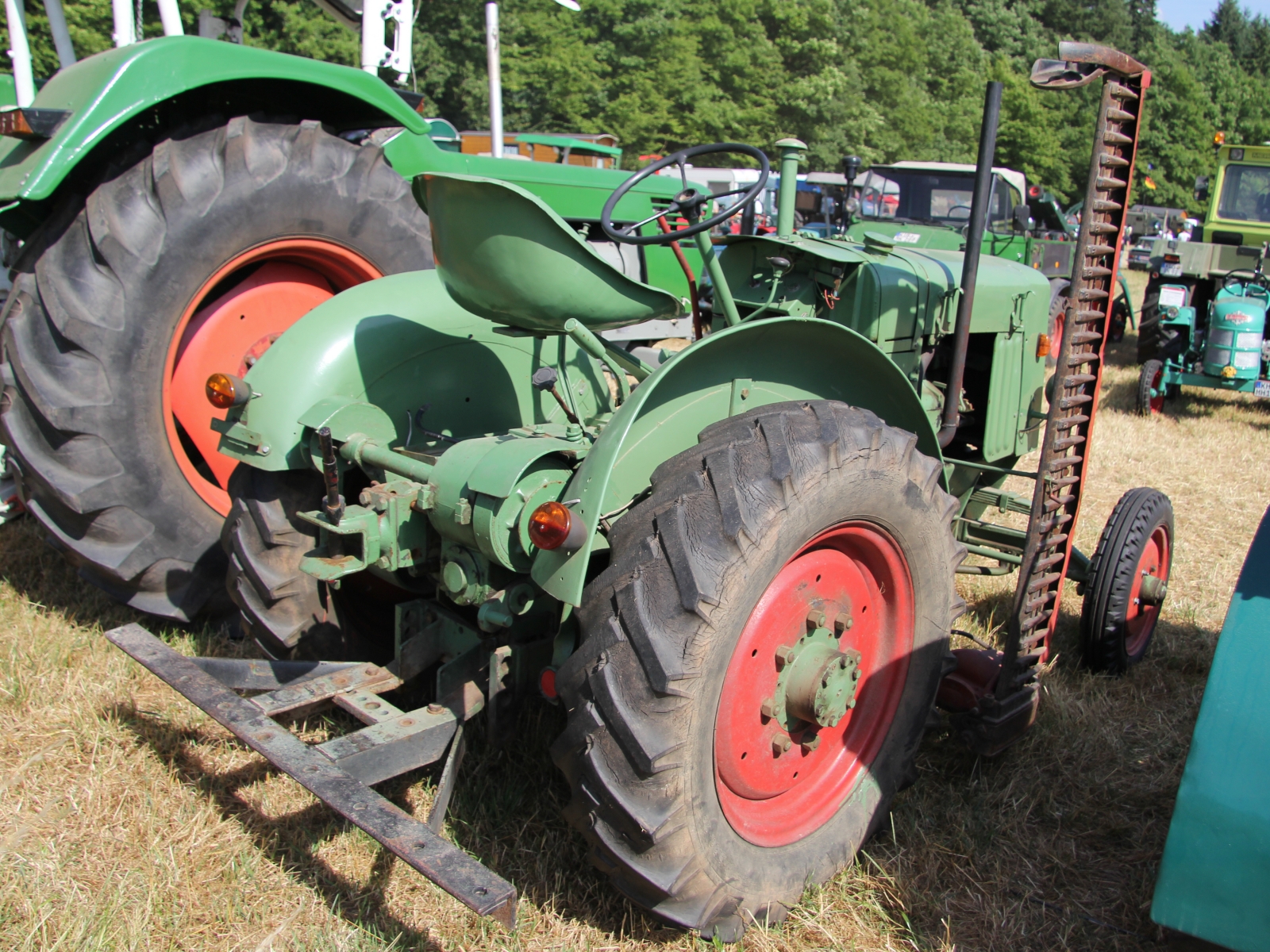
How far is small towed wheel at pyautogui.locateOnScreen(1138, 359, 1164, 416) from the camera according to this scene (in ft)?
25.0

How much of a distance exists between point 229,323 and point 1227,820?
3088 mm

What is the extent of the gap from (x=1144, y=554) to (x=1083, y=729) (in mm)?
777

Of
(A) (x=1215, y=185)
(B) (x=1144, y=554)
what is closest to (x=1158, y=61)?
(A) (x=1215, y=185)

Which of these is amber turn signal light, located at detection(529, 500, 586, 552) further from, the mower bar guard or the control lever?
the mower bar guard

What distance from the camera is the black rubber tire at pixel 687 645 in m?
1.65

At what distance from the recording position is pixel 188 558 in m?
3.05

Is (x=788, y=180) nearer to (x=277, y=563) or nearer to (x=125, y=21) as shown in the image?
(x=277, y=563)

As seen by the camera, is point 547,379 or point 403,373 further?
point 403,373

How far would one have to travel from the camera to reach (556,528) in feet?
5.43

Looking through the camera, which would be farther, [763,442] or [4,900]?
[4,900]

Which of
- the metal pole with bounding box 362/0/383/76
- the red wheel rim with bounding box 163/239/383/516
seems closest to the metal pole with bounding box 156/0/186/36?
the metal pole with bounding box 362/0/383/76

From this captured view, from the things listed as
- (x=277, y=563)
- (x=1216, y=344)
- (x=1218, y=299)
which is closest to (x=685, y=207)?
(x=277, y=563)

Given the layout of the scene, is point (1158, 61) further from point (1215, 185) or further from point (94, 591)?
point (94, 591)

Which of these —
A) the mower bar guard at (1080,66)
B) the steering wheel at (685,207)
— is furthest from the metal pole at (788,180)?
the mower bar guard at (1080,66)
